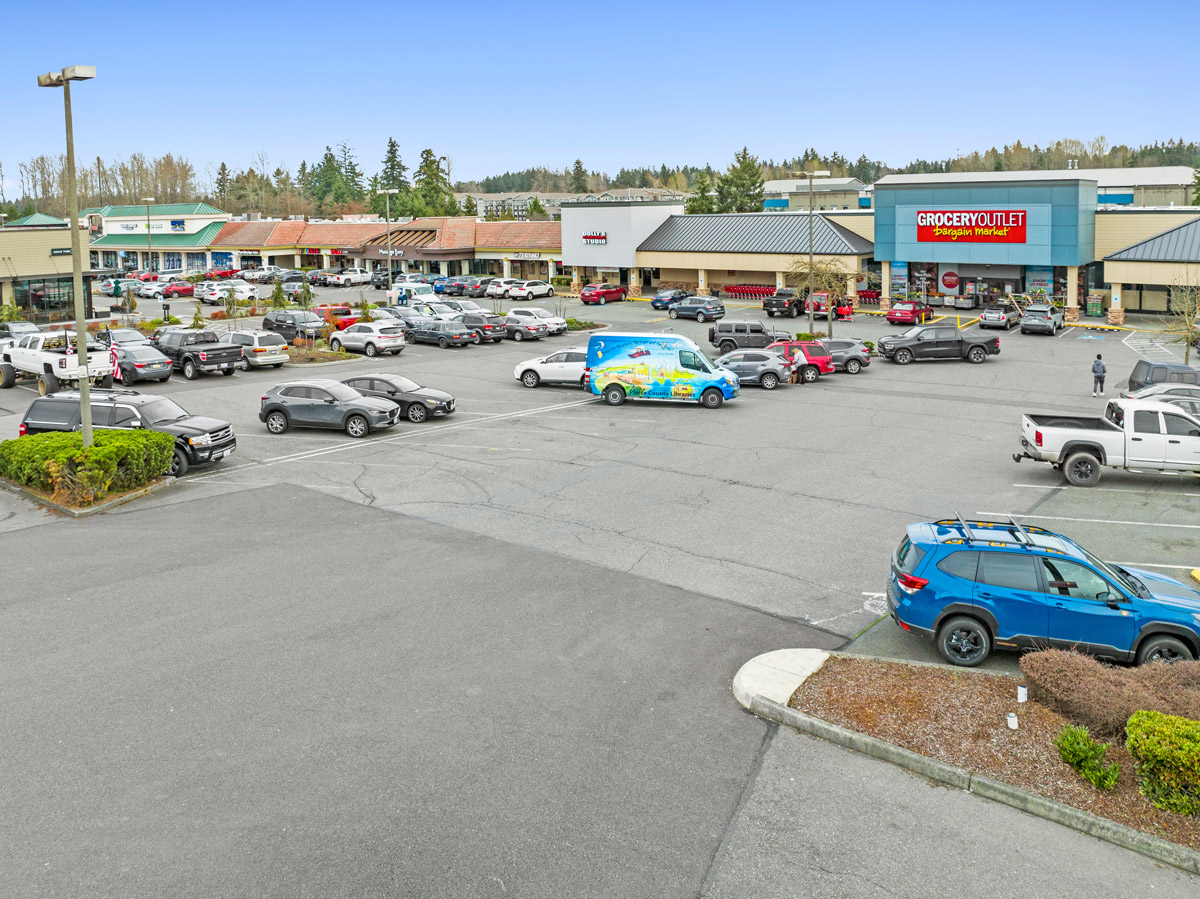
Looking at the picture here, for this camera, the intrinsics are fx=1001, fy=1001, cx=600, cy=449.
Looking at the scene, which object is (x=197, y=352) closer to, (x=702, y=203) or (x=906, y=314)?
(x=906, y=314)

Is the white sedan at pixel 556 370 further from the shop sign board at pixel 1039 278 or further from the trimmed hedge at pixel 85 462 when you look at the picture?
the shop sign board at pixel 1039 278

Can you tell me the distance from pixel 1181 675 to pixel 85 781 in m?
10.9

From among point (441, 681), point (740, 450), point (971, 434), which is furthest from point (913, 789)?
point (971, 434)

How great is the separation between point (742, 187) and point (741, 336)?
2506 inches

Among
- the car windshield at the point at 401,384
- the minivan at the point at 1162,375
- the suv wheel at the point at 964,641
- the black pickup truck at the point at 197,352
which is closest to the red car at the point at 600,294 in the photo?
the black pickup truck at the point at 197,352

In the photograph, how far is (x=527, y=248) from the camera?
261 feet

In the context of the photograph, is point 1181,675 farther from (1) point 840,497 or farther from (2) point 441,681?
(1) point 840,497

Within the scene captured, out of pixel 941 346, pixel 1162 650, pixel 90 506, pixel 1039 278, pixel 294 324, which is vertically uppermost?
pixel 1039 278

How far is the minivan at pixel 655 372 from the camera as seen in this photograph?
31.4 metres

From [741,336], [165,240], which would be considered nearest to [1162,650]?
[741,336]

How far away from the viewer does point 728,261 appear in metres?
66.1

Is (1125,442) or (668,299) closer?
(1125,442)

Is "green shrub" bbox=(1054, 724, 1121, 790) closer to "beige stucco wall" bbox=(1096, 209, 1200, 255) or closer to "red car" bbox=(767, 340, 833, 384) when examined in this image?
"red car" bbox=(767, 340, 833, 384)

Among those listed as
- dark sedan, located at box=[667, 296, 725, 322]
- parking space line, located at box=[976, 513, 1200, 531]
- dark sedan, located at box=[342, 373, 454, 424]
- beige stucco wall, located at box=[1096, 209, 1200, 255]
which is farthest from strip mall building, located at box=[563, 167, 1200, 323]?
dark sedan, located at box=[342, 373, 454, 424]
